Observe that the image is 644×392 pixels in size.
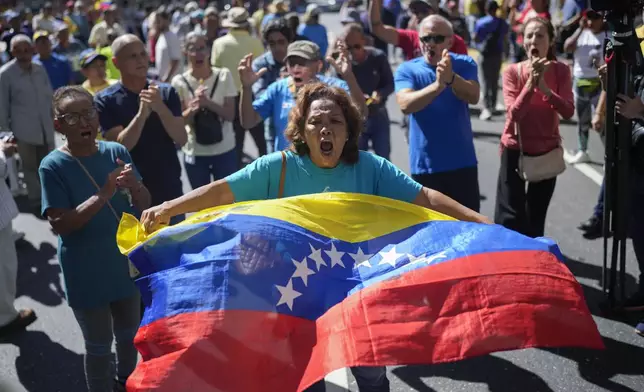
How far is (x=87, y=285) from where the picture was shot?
4.25 meters

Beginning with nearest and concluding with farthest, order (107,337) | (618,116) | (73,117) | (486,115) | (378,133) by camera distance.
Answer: (73,117) < (107,337) < (618,116) < (378,133) < (486,115)

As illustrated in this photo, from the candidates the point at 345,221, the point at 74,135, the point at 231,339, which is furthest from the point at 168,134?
the point at 231,339

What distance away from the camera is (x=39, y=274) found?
7055 millimetres

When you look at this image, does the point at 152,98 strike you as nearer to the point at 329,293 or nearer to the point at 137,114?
the point at 137,114

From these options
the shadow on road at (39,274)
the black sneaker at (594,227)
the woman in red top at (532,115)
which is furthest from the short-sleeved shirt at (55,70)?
the black sneaker at (594,227)

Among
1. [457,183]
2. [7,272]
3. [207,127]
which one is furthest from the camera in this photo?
[207,127]

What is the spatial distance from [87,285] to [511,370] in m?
2.52

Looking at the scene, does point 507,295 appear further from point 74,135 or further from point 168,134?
point 168,134

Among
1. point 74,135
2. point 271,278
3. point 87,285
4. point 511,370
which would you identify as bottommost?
point 511,370

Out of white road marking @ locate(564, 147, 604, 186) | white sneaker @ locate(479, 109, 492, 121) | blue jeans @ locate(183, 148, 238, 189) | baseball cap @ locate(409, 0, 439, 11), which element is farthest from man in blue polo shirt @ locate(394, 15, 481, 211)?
white sneaker @ locate(479, 109, 492, 121)

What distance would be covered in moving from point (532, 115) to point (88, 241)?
3.22 m

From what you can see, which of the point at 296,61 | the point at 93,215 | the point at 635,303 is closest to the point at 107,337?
the point at 93,215

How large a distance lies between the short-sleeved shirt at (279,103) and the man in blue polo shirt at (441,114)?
0.55 metres

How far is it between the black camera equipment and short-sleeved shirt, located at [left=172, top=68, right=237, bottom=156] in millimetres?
3009
